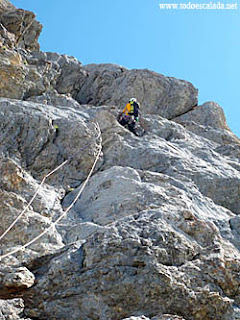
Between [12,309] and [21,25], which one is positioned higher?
[21,25]

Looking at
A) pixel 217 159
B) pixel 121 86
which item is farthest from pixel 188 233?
pixel 121 86

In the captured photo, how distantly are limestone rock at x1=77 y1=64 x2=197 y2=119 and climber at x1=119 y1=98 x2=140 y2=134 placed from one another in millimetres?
10720

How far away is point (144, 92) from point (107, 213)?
21.7 meters

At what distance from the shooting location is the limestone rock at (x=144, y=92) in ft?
107

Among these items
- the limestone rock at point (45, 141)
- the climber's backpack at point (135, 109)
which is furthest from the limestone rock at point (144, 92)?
the limestone rock at point (45, 141)

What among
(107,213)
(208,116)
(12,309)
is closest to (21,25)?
(208,116)

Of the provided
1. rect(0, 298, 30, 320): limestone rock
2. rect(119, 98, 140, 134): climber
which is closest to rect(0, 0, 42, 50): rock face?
rect(119, 98, 140, 134): climber

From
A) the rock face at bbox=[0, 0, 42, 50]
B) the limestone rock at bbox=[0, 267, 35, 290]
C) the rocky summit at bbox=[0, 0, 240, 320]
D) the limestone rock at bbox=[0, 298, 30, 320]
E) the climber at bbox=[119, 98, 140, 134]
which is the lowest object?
the limestone rock at bbox=[0, 298, 30, 320]

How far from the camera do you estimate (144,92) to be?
107ft

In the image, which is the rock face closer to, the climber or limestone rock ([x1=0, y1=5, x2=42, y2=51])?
limestone rock ([x1=0, y1=5, x2=42, y2=51])

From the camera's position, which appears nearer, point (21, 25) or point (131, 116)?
point (131, 116)

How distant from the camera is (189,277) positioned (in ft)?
24.3

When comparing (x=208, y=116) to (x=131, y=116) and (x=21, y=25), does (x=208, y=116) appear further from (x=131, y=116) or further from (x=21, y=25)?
(x=21, y=25)

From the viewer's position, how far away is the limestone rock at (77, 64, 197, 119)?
32.5 meters
